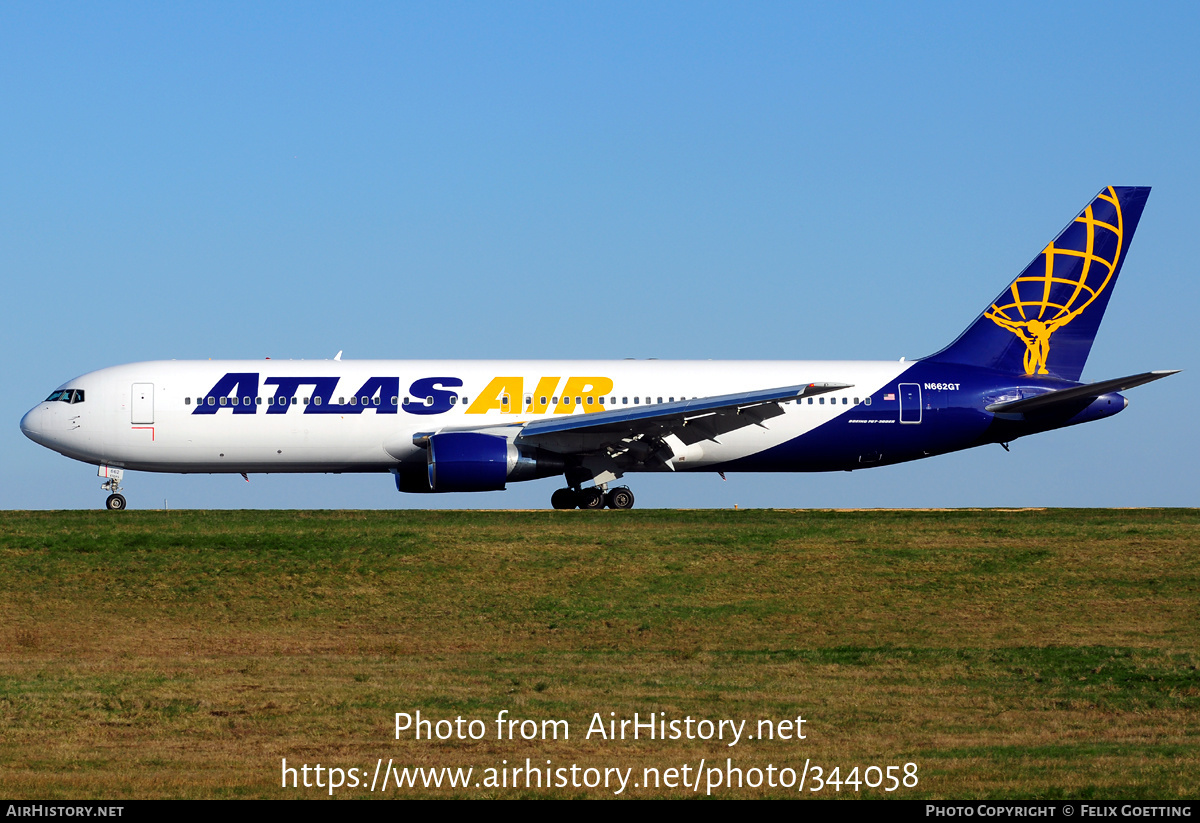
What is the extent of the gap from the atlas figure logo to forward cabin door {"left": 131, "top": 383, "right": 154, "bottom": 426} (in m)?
1.22

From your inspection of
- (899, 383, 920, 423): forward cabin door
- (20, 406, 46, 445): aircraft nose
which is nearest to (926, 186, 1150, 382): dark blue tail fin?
(899, 383, 920, 423): forward cabin door

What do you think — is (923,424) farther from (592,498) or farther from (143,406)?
(143,406)

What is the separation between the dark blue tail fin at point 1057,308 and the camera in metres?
38.0

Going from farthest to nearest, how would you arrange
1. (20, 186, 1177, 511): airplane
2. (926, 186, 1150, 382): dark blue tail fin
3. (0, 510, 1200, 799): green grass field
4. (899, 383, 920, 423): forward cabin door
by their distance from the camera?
(926, 186, 1150, 382): dark blue tail fin < (899, 383, 920, 423): forward cabin door < (20, 186, 1177, 511): airplane < (0, 510, 1200, 799): green grass field

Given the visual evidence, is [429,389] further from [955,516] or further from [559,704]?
[559,704]

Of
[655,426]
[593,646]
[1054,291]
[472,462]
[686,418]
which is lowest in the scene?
[593,646]

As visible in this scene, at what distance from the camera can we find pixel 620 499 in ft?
114

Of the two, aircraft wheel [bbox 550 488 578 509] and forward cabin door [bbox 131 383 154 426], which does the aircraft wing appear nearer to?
aircraft wheel [bbox 550 488 578 509]

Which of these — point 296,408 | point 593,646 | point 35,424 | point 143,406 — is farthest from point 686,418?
point 35,424

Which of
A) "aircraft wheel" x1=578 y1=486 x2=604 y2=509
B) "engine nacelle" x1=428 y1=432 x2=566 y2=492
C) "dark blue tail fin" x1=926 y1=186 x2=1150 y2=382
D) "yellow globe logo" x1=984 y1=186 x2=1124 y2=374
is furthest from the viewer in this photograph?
"yellow globe logo" x1=984 y1=186 x2=1124 y2=374

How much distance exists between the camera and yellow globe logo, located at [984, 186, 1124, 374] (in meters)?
38.2

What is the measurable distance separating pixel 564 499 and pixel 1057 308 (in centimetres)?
1546
